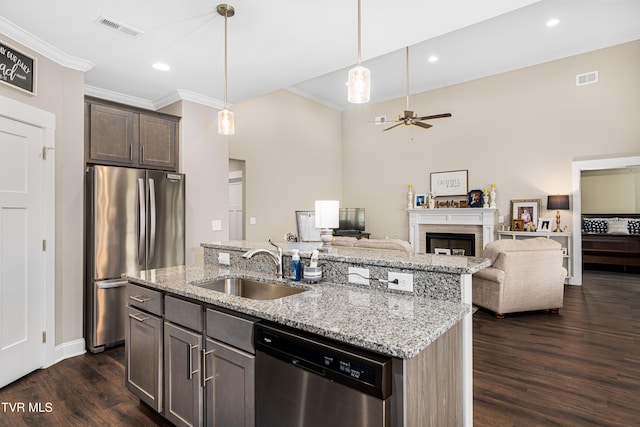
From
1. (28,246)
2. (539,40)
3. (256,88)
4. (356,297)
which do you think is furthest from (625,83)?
(28,246)

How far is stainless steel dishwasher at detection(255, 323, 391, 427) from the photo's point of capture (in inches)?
42.9

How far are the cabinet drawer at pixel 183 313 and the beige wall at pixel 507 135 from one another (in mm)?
6427

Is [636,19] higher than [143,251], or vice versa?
[636,19]

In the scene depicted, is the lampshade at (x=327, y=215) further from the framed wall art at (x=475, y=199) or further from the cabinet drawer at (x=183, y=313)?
the framed wall art at (x=475, y=199)

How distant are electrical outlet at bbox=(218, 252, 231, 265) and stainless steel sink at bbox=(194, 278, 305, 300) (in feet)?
1.18

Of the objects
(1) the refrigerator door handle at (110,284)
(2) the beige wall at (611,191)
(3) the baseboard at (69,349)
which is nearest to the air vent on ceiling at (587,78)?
(2) the beige wall at (611,191)

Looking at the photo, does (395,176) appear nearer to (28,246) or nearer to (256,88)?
(256,88)

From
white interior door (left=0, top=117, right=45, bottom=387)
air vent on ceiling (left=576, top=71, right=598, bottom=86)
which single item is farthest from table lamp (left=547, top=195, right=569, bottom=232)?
white interior door (left=0, top=117, right=45, bottom=387)

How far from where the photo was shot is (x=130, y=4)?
2.39 meters

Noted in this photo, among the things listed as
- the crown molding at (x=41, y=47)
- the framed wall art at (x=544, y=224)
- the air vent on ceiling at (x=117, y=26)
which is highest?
the air vent on ceiling at (x=117, y=26)

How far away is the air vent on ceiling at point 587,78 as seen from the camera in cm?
573

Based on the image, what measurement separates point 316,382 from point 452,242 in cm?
654

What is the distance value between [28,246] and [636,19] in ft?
26.4

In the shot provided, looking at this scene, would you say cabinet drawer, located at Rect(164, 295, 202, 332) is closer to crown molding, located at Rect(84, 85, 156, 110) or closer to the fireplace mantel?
crown molding, located at Rect(84, 85, 156, 110)
